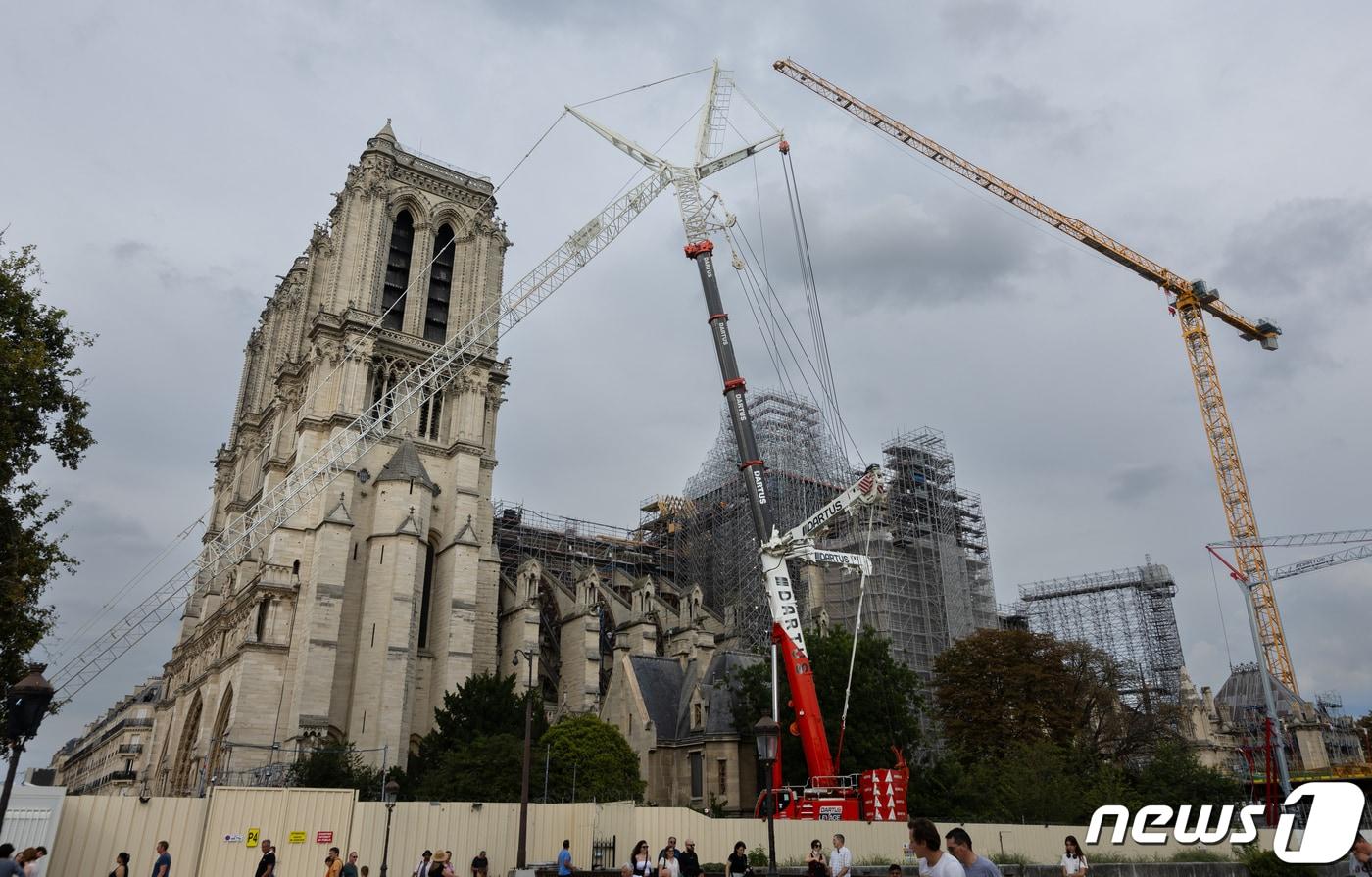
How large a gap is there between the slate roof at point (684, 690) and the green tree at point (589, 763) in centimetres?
391

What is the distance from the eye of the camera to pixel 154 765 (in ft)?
149

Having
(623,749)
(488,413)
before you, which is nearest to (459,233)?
(488,413)

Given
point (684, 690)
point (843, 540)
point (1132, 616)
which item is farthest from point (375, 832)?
point (1132, 616)

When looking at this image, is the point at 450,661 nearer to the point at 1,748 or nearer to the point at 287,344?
the point at 1,748

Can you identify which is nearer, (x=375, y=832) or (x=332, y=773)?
(x=375, y=832)

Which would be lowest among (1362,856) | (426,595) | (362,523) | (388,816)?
(1362,856)

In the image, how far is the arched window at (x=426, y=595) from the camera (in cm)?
4178

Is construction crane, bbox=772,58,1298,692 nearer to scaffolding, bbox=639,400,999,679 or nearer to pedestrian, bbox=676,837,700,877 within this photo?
scaffolding, bbox=639,400,999,679

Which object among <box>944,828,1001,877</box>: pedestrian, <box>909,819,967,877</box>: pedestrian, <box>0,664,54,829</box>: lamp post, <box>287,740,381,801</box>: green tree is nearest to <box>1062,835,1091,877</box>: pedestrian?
<box>944,828,1001,877</box>: pedestrian

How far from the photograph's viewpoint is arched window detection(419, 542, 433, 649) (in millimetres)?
41775

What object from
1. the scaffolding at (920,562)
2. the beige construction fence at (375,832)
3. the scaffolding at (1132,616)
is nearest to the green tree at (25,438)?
the beige construction fence at (375,832)

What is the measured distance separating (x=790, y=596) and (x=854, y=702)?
Answer: 27.0 ft

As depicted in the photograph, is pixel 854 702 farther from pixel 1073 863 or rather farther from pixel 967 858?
pixel 967 858

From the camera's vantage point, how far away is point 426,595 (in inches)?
1702
